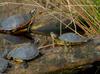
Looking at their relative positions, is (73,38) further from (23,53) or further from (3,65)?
(3,65)

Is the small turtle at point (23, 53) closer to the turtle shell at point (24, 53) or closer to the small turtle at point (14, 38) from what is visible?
the turtle shell at point (24, 53)

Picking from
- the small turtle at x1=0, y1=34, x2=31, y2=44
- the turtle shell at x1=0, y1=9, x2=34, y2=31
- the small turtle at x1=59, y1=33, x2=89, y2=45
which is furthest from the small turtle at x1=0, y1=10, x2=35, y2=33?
the small turtle at x1=59, y1=33, x2=89, y2=45

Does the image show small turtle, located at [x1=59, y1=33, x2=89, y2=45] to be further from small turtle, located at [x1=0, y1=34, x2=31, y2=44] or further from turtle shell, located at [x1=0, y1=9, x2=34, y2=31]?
turtle shell, located at [x1=0, y1=9, x2=34, y2=31]

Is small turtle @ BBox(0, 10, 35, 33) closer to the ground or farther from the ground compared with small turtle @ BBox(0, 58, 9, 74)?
farther from the ground

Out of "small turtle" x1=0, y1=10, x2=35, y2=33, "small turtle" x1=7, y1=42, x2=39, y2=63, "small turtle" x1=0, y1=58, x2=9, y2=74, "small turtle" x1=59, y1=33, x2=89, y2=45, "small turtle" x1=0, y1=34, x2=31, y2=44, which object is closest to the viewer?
"small turtle" x1=0, y1=58, x2=9, y2=74

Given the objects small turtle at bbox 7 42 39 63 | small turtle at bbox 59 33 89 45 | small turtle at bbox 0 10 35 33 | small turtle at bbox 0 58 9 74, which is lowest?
small turtle at bbox 0 58 9 74
